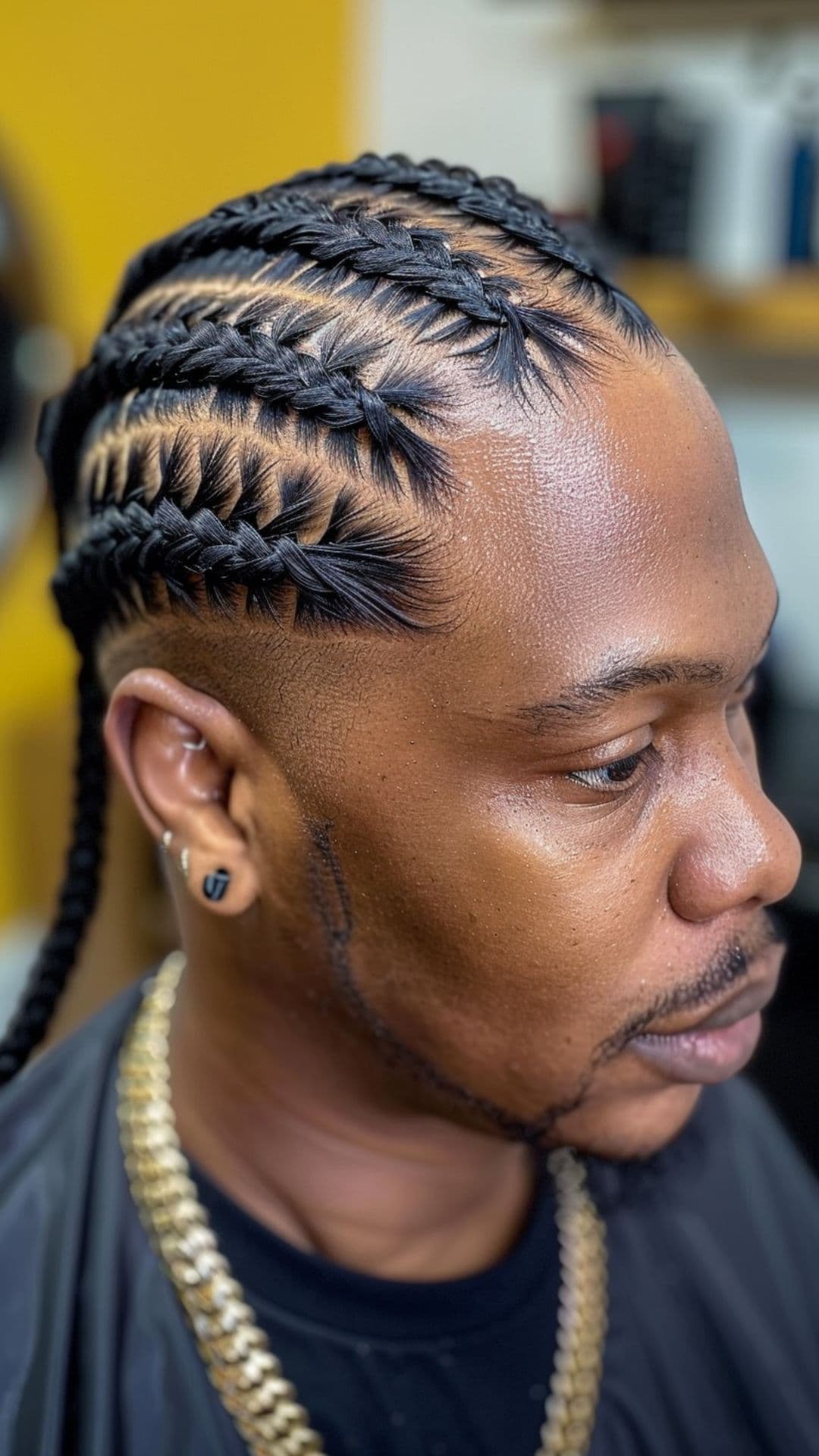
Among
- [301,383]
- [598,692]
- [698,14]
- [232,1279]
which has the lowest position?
[232,1279]

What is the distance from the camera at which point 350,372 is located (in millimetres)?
610

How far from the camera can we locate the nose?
2.11 ft

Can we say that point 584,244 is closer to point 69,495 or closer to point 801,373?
point 69,495

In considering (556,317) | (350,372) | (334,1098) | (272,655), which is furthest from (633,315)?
(334,1098)

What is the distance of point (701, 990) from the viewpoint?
67 centimetres

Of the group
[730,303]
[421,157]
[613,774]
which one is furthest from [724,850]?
[421,157]

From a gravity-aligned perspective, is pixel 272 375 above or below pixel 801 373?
above

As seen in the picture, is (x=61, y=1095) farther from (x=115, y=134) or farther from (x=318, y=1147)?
(x=115, y=134)

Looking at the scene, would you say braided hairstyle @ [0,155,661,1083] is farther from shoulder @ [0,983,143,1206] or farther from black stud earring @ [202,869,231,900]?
shoulder @ [0,983,143,1206]

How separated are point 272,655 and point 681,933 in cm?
26

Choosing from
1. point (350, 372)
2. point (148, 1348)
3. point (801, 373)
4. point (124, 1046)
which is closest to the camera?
point (350, 372)

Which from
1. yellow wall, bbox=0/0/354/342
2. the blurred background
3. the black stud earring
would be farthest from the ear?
yellow wall, bbox=0/0/354/342

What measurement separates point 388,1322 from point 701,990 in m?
0.31

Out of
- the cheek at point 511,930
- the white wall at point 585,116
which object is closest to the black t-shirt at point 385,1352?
the cheek at point 511,930
